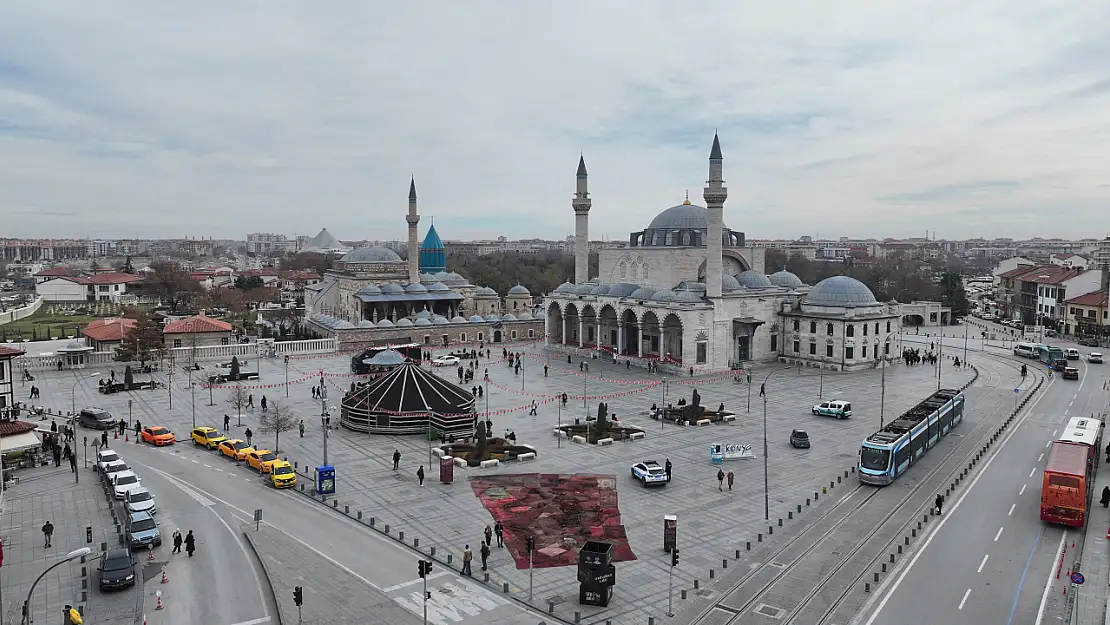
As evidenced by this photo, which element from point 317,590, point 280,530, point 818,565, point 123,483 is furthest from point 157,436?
point 818,565

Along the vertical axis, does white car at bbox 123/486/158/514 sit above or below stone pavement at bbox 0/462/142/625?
above

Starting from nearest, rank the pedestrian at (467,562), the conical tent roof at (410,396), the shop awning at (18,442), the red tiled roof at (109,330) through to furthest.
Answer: the pedestrian at (467,562) < the shop awning at (18,442) < the conical tent roof at (410,396) < the red tiled roof at (109,330)

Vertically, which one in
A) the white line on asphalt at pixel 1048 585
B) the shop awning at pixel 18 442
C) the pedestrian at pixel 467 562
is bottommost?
the white line on asphalt at pixel 1048 585

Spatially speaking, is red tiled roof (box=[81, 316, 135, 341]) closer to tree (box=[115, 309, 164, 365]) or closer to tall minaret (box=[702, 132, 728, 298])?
tree (box=[115, 309, 164, 365])

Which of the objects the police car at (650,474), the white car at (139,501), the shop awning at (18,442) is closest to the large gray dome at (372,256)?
the shop awning at (18,442)

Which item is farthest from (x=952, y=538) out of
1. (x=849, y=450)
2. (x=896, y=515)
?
(x=849, y=450)

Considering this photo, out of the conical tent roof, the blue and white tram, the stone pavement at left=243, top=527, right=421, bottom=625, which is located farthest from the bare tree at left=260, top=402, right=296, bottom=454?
the blue and white tram

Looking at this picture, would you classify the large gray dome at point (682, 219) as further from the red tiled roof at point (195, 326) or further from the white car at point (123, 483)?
the white car at point (123, 483)
